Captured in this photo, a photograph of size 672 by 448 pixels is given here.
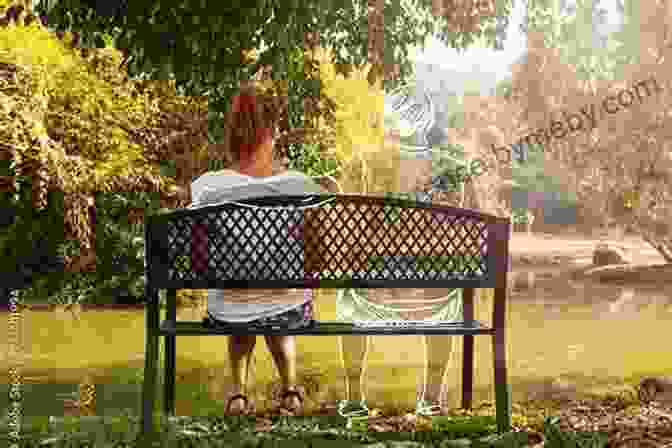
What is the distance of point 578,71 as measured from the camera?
50.6ft

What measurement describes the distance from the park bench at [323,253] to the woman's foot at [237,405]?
419 mm

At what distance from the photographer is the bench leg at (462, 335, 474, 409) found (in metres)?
3.83

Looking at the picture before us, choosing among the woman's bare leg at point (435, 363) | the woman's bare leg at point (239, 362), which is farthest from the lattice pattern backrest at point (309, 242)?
the woman's bare leg at point (435, 363)

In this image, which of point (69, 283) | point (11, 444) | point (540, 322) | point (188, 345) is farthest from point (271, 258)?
point (69, 283)

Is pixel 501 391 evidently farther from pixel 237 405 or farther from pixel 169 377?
pixel 169 377

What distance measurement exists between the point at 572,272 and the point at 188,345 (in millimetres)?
10151

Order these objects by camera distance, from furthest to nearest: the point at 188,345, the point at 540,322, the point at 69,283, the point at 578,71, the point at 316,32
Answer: the point at 578,71
the point at 69,283
the point at 540,322
the point at 188,345
the point at 316,32

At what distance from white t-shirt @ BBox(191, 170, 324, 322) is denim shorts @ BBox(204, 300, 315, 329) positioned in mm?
15

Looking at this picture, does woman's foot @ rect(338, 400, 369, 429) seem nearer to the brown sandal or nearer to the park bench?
the brown sandal

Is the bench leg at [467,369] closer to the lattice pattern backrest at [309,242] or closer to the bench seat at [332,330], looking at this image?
the bench seat at [332,330]

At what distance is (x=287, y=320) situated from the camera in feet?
11.7

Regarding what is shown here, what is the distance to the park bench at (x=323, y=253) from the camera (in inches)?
132

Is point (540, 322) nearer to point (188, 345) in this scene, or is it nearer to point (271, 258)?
point (188, 345)

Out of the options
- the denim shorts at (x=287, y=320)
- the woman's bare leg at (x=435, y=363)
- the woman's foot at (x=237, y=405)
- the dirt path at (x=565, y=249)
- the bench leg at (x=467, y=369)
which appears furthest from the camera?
the dirt path at (x=565, y=249)
